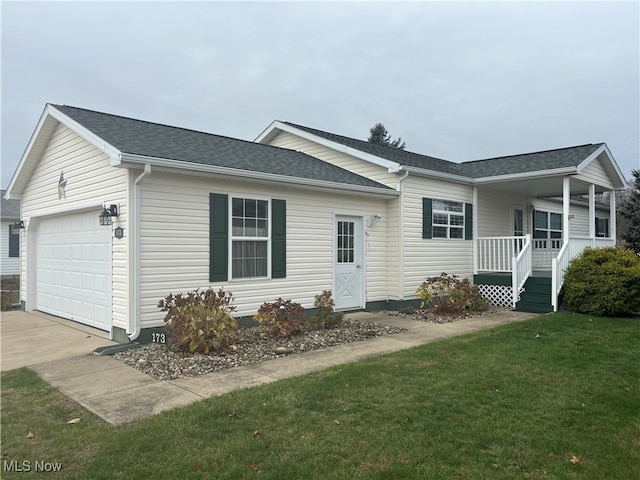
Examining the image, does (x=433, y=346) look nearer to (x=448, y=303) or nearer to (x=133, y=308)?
(x=448, y=303)

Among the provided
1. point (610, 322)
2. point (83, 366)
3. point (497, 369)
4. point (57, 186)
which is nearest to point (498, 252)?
point (610, 322)

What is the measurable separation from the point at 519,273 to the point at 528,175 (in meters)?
2.59

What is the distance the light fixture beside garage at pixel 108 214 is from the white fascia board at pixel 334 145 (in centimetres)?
627

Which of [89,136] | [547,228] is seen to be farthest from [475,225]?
[89,136]

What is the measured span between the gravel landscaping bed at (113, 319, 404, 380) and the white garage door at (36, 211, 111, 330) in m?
1.90

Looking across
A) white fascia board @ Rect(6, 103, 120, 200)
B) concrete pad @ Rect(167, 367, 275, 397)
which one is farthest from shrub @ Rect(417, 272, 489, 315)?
white fascia board @ Rect(6, 103, 120, 200)

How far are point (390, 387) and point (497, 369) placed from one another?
1.62 metres

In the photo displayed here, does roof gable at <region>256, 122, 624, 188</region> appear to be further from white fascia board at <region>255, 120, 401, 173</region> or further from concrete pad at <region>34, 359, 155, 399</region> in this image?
concrete pad at <region>34, 359, 155, 399</region>

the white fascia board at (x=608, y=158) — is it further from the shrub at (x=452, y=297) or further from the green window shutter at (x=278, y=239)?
the green window shutter at (x=278, y=239)

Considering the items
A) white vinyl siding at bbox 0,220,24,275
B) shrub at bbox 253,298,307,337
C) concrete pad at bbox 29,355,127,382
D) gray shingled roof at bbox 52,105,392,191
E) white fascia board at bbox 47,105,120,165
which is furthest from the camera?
white vinyl siding at bbox 0,220,24,275

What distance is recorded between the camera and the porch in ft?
34.9

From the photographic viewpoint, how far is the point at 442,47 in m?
16.1

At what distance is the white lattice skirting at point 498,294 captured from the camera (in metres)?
11.7

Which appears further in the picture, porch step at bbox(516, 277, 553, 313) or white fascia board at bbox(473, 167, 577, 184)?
white fascia board at bbox(473, 167, 577, 184)
